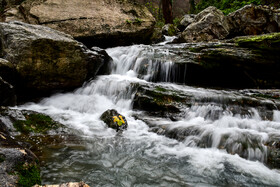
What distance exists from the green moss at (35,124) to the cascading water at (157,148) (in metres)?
0.56

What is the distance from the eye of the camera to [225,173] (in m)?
3.17

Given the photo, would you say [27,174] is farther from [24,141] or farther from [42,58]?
[42,58]

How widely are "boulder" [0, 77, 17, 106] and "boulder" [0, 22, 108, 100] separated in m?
0.75

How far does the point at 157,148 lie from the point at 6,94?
4081 mm

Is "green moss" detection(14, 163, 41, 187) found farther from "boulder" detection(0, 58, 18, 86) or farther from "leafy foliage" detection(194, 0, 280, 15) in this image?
"leafy foliage" detection(194, 0, 280, 15)

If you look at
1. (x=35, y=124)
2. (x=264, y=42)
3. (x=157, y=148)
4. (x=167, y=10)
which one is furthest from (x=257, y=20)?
(x=35, y=124)

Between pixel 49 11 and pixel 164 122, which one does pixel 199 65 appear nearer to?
pixel 164 122

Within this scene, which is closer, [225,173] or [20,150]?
[20,150]

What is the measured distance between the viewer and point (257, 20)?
36.4 ft

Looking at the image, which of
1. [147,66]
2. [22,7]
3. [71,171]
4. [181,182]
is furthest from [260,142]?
[22,7]

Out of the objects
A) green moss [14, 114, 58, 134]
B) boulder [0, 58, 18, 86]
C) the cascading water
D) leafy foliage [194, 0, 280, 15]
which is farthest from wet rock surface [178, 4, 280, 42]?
green moss [14, 114, 58, 134]

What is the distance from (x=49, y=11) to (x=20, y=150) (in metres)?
8.90

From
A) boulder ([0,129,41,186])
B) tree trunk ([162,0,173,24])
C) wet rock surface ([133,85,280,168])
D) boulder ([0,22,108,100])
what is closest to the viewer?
boulder ([0,129,41,186])

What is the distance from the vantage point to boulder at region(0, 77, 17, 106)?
473 centimetres
